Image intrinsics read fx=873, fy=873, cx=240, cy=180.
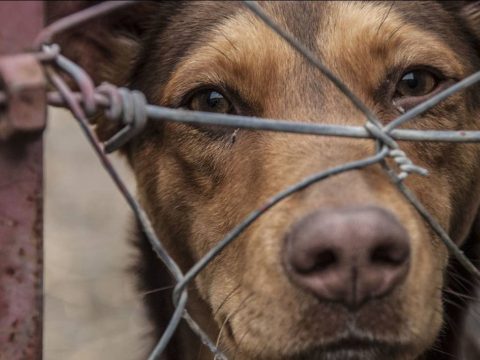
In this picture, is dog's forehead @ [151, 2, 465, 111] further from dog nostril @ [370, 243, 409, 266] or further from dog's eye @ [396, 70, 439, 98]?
dog nostril @ [370, 243, 409, 266]

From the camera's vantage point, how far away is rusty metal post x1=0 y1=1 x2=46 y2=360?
181 cm

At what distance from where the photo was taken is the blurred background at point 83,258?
5656mm

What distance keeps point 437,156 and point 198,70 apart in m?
0.93

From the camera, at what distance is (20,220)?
186 centimetres

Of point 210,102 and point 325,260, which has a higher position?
point 325,260

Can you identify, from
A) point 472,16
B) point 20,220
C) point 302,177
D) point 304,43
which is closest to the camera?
point 20,220

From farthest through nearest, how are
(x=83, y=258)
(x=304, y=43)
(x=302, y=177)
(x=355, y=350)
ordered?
(x=83, y=258), (x=304, y=43), (x=302, y=177), (x=355, y=350)

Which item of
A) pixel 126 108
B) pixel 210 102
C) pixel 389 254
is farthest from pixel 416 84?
pixel 126 108

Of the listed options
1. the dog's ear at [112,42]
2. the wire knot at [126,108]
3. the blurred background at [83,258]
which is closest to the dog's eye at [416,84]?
the dog's ear at [112,42]

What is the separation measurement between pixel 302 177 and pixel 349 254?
47 centimetres

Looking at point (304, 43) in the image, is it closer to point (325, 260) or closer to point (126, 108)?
point (325, 260)

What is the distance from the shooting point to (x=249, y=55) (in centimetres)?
313

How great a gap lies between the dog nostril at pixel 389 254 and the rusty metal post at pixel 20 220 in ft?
2.86

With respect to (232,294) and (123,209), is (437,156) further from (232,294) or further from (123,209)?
(123,209)
